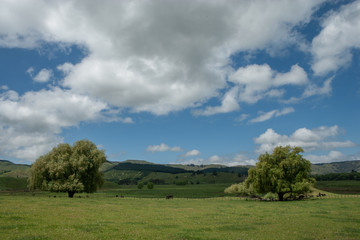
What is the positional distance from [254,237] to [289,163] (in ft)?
170

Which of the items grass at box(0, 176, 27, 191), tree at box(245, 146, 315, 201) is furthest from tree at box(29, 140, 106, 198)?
grass at box(0, 176, 27, 191)

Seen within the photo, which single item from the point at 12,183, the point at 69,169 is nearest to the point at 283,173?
the point at 69,169

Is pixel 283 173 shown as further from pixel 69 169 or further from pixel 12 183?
pixel 12 183

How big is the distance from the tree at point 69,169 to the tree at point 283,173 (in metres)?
42.9

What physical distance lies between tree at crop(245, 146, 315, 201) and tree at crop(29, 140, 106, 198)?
42.9 meters

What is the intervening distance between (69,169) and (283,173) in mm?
55146

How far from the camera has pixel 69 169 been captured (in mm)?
62844

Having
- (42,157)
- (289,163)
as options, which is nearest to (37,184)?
(42,157)

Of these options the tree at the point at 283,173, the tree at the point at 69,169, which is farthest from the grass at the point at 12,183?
the tree at the point at 283,173

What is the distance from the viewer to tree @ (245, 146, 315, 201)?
2427 inches

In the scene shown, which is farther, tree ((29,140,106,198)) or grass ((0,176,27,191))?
grass ((0,176,27,191))

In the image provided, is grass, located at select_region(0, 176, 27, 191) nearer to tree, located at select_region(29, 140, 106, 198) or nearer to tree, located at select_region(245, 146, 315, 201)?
tree, located at select_region(29, 140, 106, 198)

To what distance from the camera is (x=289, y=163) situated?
63.7 metres

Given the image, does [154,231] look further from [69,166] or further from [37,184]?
[37,184]
